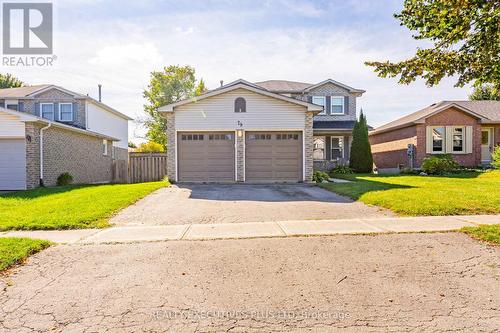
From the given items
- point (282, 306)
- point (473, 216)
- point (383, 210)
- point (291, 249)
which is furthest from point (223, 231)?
point (473, 216)

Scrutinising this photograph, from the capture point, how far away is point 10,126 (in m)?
14.7

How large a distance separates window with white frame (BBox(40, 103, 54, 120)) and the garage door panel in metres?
8.39

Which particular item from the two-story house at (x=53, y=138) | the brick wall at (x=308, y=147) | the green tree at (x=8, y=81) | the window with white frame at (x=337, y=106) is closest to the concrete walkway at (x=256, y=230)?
the brick wall at (x=308, y=147)

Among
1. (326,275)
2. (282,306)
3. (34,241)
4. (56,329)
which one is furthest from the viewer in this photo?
(34,241)

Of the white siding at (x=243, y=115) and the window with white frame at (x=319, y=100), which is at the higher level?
the window with white frame at (x=319, y=100)

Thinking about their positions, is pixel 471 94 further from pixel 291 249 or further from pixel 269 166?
pixel 291 249

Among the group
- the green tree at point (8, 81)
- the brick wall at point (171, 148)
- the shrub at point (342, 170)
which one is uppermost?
the green tree at point (8, 81)

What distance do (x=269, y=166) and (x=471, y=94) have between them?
1650 inches

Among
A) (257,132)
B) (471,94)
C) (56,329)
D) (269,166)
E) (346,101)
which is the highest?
(471,94)

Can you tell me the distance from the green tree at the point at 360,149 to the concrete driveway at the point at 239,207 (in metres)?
9.62

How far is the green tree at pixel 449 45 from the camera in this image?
21.4 feet

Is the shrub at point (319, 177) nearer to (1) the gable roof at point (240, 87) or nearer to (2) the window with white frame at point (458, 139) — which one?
(1) the gable roof at point (240, 87)

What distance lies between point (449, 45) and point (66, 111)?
2324 centimetres

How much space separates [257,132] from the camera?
1588cm
